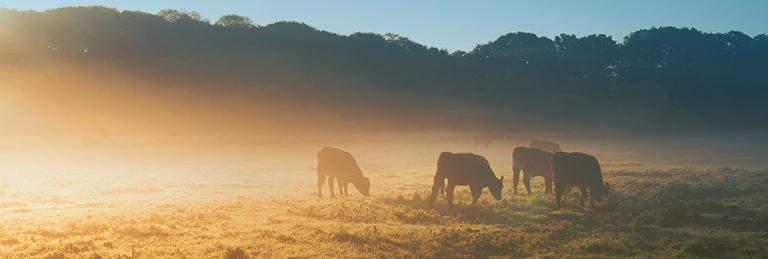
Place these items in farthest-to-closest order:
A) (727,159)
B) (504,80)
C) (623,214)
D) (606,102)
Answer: (504,80), (606,102), (727,159), (623,214)

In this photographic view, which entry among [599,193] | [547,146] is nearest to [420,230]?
[599,193]

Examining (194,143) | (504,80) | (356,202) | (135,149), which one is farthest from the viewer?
(504,80)

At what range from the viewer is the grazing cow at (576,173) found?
487 inches

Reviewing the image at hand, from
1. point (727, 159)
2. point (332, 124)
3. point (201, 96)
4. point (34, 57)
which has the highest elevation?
point (34, 57)

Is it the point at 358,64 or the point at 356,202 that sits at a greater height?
the point at 358,64

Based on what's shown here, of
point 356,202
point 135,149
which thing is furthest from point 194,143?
point 356,202

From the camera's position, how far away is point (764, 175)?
18.8 m

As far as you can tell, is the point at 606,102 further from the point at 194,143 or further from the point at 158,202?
the point at 158,202

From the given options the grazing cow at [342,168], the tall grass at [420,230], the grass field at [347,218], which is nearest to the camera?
the tall grass at [420,230]

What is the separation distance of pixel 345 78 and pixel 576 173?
2089 inches

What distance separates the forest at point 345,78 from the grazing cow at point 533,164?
39158mm

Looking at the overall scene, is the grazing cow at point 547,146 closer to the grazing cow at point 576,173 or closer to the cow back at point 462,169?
the grazing cow at point 576,173

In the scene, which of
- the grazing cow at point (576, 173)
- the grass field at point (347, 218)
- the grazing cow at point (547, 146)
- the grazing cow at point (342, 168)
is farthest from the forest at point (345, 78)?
the grazing cow at point (576, 173)

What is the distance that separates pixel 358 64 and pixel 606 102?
36322 mm
